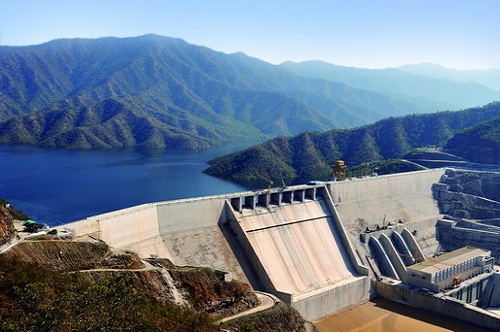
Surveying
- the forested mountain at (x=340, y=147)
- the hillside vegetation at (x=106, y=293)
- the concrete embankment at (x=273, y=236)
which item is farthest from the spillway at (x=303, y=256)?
the forested mountain at (x=340, y=147)

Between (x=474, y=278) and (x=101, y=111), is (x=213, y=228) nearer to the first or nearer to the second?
(x=474, y=278)

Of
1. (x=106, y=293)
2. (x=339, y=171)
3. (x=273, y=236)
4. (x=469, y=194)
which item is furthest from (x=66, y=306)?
(x=469, y=194)

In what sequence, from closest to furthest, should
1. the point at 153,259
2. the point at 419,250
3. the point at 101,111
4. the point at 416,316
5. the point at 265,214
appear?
the point at 153,259, the point at 416,316, the point at 265,214, the point at 419,250, the point at 101,111

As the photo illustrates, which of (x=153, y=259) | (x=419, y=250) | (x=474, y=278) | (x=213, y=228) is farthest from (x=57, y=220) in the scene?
(x=474, y=278)

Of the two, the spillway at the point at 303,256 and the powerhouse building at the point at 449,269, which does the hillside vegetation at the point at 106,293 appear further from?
the powerhouse building at the point at 449,269

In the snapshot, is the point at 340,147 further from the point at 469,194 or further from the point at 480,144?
the point at 469,194
